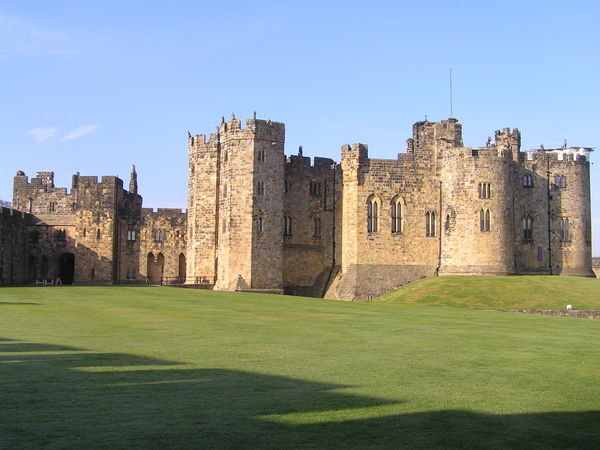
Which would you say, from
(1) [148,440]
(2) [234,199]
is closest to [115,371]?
(1) [148,440]

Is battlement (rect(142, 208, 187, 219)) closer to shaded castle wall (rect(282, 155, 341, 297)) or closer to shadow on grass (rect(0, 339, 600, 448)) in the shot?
shaded castle wall (rect(282, 155, 341, 297))

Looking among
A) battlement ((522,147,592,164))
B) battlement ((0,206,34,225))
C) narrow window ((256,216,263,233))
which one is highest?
battlement ((522,147,592,164))

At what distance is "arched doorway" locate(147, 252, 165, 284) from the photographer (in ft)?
243

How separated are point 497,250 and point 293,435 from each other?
4901 cm

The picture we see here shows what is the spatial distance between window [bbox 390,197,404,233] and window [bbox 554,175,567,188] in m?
12.9

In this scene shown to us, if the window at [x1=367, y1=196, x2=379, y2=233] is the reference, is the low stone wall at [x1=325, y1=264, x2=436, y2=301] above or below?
below

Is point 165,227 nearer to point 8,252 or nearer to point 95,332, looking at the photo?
point 8,252

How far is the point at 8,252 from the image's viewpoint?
70125 millimetres

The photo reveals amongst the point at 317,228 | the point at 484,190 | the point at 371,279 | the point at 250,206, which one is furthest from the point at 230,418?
the point at 317,228

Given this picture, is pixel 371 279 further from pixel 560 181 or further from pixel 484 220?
pixel 560 181

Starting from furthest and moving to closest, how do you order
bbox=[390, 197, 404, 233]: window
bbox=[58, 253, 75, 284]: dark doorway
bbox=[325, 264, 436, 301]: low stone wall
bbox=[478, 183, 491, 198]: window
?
bbox=[58, 253, 75, 284]: dark doorway, bbox=[390, 197, 404, 233]: window, bbox=[478, 183, 491, 198]: window, bbox=[325, 264, 436, 301]: low stone wall

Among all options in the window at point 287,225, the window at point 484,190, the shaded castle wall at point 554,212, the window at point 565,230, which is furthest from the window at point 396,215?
the window at point 565,230

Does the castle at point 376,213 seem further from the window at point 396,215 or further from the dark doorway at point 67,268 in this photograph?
the dark doorway at point 67,268

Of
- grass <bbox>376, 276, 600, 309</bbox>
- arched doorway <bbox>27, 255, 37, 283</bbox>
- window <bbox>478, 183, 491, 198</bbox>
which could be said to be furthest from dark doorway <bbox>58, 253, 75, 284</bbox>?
window <bbox>478, 183, 491, 198</bbox>
